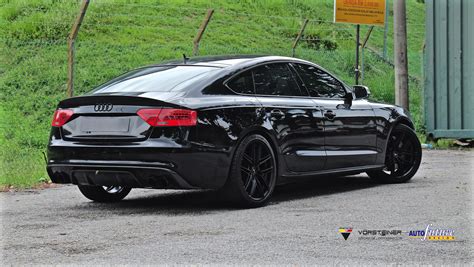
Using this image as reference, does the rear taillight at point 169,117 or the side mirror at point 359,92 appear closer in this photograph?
the rear taillight at point 169,117

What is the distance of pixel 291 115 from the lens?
28.5 ft

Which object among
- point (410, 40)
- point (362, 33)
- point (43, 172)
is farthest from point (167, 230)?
point (410, 40)

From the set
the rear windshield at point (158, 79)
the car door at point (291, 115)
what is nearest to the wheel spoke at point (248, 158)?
the car door at point (291, 115)

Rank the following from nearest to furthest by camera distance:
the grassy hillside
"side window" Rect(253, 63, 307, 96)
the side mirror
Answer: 1. "side window" Rect(253, 63, 307, 96)
2. the side mirror
3. the grassy hillside

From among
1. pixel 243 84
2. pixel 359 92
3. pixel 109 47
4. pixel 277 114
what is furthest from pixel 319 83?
pixel 109 47

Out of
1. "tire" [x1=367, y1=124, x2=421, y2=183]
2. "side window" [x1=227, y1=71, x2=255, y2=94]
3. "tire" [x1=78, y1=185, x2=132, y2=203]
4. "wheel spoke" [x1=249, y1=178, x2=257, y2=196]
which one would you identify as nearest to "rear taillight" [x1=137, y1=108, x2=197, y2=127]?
"side window" [x1=227, y1=71, x2=255, y2=94]

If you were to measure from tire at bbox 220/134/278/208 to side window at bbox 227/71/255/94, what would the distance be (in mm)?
506

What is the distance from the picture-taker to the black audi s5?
762 cm

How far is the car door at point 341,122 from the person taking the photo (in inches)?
364

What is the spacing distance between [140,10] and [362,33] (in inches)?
496

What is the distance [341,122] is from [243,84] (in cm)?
145

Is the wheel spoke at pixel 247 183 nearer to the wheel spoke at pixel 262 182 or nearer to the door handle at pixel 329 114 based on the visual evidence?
the wheel spoke at pixel 262 182

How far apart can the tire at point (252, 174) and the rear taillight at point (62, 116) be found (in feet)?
5.27

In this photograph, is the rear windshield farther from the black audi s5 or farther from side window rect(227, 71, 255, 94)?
side window rect(227, 71, 255, 94)
